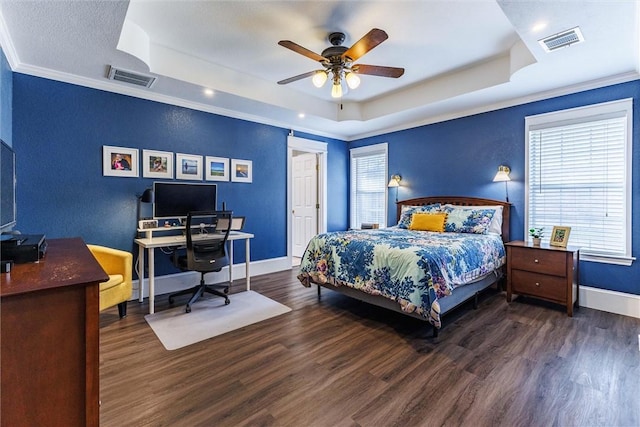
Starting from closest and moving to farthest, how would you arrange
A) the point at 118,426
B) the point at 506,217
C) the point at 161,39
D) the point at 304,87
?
the point at 118,426 < the point at 161,39 < the point at 506,217 < the point at 304,87

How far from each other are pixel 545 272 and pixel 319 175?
12.6 feet

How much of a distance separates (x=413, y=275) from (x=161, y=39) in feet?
11.0

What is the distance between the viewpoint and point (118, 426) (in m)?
1.60

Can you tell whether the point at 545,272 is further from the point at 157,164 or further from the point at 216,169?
the point at 157,164

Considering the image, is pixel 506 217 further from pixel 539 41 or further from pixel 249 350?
pixel 249 350

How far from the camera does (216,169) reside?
4281mm

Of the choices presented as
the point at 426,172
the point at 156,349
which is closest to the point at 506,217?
the point at 426,172

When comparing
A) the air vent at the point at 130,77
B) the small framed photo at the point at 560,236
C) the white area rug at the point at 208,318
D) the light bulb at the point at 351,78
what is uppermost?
the air vent at the point at 130,77

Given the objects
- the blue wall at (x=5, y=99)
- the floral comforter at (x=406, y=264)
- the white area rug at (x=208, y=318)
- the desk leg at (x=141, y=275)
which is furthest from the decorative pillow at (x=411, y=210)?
the blue wall at (x=5, y=99)

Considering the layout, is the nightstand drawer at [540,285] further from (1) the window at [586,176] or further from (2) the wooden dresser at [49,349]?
(2) the wooden dresser at [49,349]

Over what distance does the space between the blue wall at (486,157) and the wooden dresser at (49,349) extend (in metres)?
4.50

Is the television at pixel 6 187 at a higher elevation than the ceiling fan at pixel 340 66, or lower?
lower

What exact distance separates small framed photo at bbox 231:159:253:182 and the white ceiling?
2.45 feet

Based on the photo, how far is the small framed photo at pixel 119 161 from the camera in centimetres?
340
